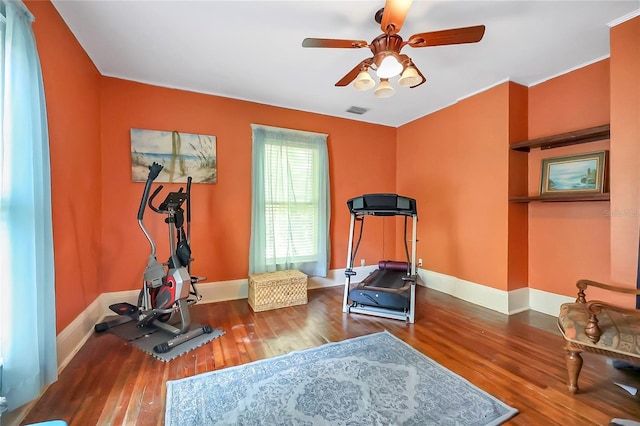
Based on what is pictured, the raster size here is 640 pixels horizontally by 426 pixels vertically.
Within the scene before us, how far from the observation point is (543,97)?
3.20 metres

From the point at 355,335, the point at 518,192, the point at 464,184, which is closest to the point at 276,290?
the point at 355,335

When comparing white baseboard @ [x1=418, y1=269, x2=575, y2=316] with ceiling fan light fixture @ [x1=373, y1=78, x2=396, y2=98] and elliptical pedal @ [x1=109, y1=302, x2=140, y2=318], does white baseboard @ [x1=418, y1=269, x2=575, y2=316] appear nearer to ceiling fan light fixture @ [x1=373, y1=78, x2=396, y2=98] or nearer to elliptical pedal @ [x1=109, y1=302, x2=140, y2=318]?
ceiling fan light fixture @ [x1=373, y1=78, x2=396, y2=98]

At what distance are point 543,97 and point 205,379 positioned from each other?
4.68 m

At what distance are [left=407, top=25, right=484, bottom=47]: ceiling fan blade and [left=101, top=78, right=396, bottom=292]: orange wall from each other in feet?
8.14

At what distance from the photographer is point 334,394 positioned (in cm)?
179

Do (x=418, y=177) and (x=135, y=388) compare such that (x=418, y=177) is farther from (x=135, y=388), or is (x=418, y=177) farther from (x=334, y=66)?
(x=135, y=388)

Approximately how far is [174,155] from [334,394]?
3.20m

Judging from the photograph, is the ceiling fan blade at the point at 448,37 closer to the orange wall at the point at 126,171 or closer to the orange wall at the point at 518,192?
the orange wall at the point at 518,192

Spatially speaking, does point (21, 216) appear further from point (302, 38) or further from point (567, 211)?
point (567, 211)

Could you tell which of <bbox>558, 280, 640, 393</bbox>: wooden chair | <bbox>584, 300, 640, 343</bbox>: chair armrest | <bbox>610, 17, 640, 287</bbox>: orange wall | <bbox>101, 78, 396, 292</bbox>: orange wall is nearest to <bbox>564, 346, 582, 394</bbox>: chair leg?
<bbox>558, 280, 640, 393</bbox>: wooden chair

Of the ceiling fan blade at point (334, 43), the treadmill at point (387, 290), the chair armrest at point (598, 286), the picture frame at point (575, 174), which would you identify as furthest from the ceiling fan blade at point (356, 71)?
the picture frame at point (575, 174)

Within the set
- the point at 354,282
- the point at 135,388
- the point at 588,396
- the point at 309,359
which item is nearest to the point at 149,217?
the point at 135,388

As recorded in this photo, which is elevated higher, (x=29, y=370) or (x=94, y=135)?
(x=94, y=135)

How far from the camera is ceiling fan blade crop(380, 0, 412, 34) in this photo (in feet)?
5.21
